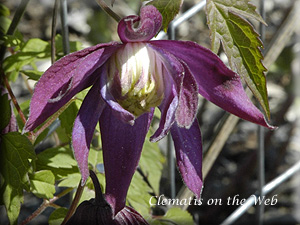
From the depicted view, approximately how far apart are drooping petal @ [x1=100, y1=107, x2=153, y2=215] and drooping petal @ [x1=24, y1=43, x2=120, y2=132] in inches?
2.6

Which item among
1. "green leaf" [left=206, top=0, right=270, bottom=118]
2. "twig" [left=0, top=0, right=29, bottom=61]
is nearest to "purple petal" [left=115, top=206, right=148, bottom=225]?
"green leaf" [left=206, top=0, right=270, bottom=118]

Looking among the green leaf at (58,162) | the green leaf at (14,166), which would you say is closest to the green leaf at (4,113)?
the green leaf at (14,166)

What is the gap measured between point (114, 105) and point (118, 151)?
0.07 m

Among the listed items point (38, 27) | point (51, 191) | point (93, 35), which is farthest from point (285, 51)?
point (51, 191)

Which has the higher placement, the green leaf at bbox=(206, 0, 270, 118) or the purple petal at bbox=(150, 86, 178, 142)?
the green leaf at bbox=(206, 0, 270, 118)

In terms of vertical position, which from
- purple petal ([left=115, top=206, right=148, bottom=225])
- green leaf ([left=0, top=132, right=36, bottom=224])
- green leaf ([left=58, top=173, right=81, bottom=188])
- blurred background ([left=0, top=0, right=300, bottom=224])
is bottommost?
blurred background ([left=0, top=0, right=300, bottom=224])

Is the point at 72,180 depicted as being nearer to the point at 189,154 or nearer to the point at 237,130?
the point at 189,154

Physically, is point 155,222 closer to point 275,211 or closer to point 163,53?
point 163,53

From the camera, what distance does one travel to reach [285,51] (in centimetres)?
215

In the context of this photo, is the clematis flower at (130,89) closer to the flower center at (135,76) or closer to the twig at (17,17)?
the flower center at (135,76)

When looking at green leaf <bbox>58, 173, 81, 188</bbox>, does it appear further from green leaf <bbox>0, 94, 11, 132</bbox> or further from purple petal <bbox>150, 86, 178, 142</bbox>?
purple petal <bbox>150, 86, 178, 142</bbox>

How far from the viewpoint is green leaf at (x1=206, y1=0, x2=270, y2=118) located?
2.10ft

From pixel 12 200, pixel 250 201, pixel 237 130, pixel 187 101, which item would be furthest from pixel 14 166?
pixel 237 130

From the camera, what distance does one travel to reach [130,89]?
23.5 inches
